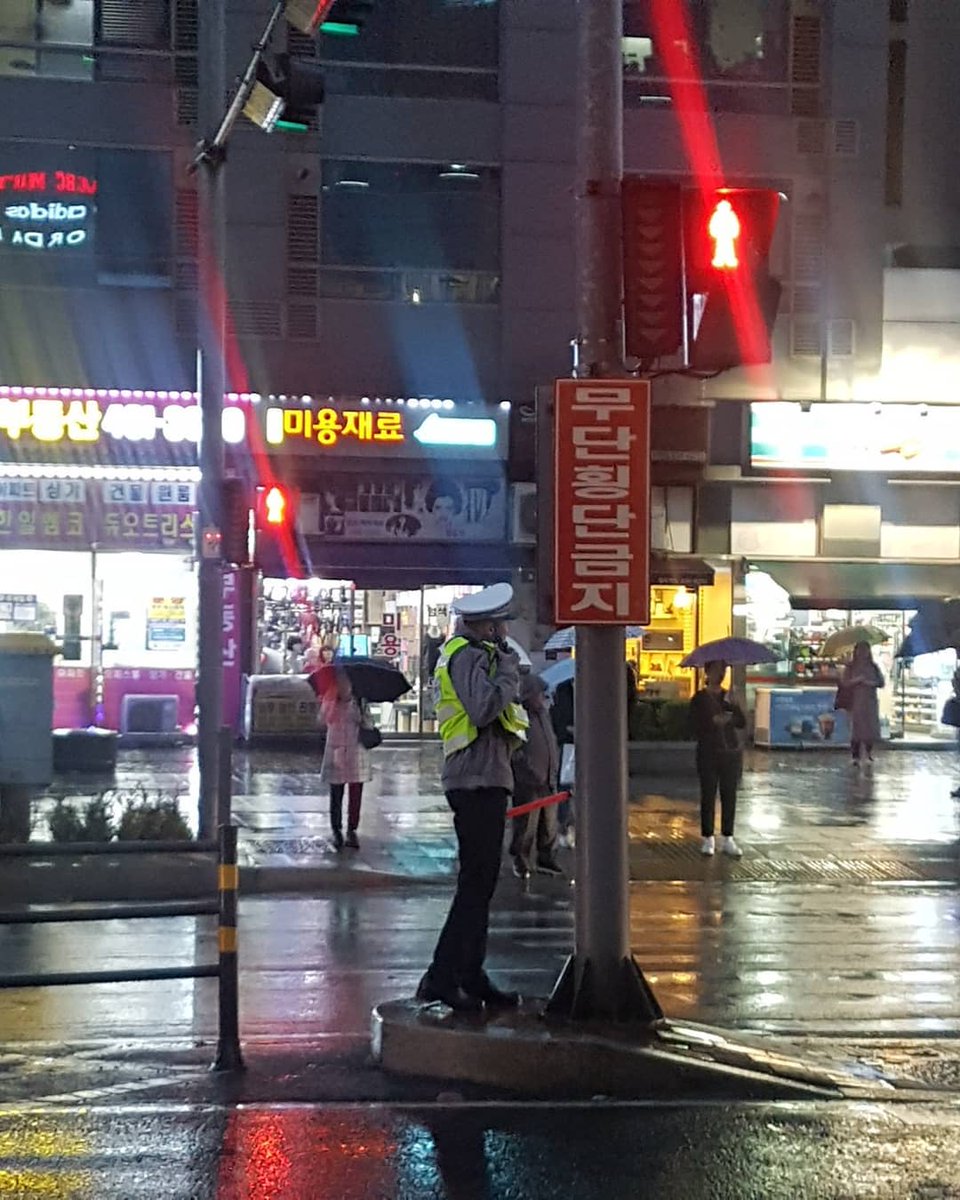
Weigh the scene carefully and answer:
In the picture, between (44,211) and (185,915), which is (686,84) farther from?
(185,915)

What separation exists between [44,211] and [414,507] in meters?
7.12

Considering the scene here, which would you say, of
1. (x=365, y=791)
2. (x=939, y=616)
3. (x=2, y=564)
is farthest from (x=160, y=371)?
(x=939, y=616)

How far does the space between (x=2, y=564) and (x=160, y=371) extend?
3738mm

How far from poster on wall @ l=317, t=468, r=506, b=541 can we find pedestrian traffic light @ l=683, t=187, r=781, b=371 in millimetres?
18360

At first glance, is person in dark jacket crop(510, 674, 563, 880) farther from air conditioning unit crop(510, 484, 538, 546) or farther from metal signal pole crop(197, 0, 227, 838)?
air conditioning unit crop(510, 484, 538, 546)

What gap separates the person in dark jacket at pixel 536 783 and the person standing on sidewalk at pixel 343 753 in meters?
1.64

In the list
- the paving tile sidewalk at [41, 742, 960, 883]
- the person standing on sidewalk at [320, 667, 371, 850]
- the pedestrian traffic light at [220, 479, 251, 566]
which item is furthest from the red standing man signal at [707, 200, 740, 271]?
the person standing on sidewalk at [320, 667, 371, 850]

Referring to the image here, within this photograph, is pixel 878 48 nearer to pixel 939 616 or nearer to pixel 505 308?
pixel 505 308

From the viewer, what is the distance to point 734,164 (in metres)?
25.6

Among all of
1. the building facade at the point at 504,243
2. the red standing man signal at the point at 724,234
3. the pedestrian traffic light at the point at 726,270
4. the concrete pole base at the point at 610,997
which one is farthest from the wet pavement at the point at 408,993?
the building facade at the point at 504,243

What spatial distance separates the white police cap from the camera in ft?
24.4

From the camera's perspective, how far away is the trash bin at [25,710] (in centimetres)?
1312

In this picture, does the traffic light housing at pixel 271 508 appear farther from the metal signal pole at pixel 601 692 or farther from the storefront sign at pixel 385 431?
the metal signal pole at pixel 601 692

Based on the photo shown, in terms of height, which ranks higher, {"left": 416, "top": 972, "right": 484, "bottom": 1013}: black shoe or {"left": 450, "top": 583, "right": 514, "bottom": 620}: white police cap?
{"left": 450, "top": 583, "right": 514, "bottom": 620}: white police cap
